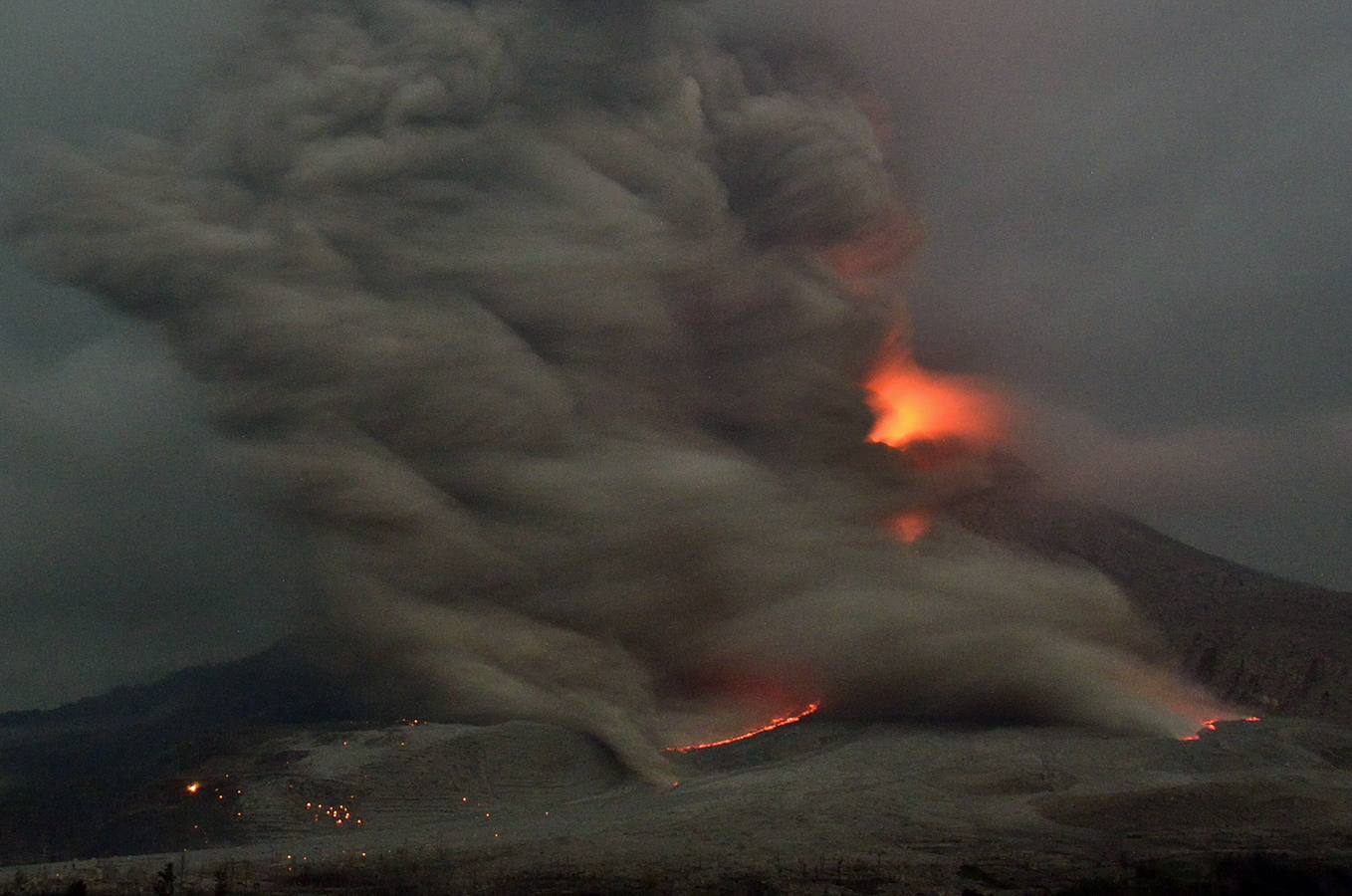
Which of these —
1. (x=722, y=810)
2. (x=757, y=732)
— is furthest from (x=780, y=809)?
(x=757, y=732)

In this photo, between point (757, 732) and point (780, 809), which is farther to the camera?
point (757, 732)

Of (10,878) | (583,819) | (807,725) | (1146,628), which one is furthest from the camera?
(1146,628)

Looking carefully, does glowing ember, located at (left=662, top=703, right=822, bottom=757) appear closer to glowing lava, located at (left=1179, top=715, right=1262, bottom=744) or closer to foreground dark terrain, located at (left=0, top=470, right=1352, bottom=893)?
foreground dark terrain, located at (left=0, top=470, right=1352, bottom=893)

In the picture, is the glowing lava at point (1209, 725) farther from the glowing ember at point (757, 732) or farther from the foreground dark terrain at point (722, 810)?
the glowing ember at point (757, 732)

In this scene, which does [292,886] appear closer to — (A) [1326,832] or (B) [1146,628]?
(A) [1326,832]

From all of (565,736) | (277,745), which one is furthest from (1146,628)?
(277,745)

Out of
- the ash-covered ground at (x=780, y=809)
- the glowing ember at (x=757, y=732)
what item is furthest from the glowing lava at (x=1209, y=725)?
the glowing ember at (x=757, y=732)

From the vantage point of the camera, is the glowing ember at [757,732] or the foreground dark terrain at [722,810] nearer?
the foreground dark terrain at [722,810]

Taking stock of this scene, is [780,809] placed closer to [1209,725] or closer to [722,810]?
[722,810]
